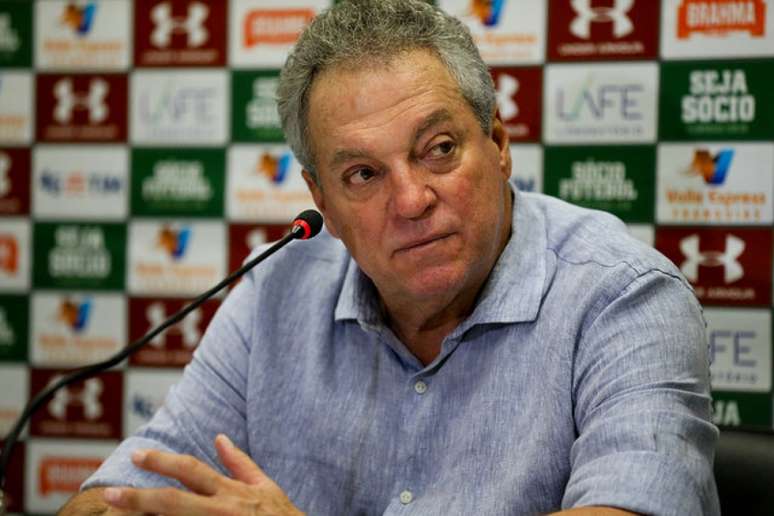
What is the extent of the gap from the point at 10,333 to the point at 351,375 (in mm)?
1697

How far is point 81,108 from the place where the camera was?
9.30 feet

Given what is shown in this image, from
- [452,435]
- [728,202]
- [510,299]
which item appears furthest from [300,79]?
[728,202]

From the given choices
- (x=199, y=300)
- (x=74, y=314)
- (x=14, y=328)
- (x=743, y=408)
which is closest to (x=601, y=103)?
(x=743, y=408)

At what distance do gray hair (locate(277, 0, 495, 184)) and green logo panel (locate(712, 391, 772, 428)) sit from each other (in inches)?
50.0

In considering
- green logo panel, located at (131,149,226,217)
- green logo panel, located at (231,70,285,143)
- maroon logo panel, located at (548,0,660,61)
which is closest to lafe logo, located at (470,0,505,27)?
maroon logo panel, located at (548,0,660,61)

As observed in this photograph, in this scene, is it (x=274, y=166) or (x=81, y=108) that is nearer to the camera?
(x=274, y=166)

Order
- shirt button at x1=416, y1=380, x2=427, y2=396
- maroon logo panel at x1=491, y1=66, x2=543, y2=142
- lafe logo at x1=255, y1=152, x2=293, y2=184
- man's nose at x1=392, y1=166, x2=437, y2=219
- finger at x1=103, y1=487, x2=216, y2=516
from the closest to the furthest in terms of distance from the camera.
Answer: finger at x1=103, y1=487, x2=216, y2=516, man's nose at x1=392, y1=166, x2=437, y2=219, shirt button at x1=416, y1=380, x2=427, y2=396, maroon logo panel at x1=491, y1=66, x2=543, y2=142, lafe logo at x1=255, y1=152, x2=293, y2=184

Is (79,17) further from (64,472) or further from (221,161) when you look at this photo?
(64,472)

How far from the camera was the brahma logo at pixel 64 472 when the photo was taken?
9.18 feet

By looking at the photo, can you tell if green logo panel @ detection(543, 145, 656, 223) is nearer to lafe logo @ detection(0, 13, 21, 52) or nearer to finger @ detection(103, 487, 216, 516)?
finger @ detection(103, 487, 216, 516)

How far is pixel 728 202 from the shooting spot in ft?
7.82

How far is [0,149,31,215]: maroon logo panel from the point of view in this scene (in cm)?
286

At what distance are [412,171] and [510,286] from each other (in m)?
0.26

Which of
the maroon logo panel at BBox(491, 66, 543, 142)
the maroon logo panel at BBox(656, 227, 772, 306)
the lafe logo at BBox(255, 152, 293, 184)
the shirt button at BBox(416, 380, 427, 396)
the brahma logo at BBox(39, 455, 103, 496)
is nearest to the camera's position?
the shirt button at BBox(416, 380, 427, 396)
